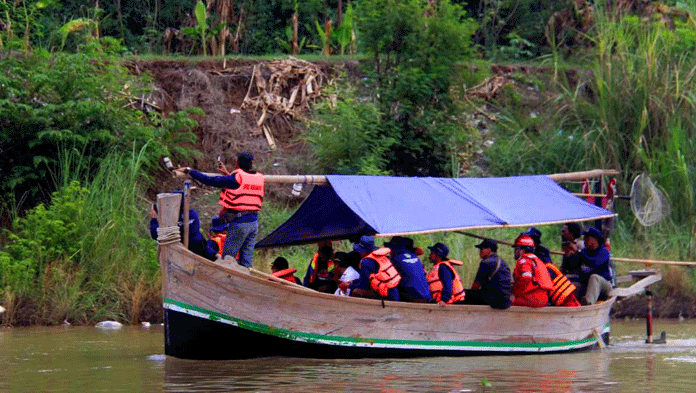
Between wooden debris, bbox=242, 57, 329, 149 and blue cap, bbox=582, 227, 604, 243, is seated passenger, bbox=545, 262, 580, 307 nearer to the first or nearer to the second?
blue cap, bbox=582, 227, 604, 243

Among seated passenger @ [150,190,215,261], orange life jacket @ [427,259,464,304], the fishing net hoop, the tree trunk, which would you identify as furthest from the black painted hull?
the tree trunk

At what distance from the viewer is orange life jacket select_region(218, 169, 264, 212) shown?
12.9 metres

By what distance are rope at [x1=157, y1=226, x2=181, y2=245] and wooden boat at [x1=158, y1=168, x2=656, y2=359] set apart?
0.02 metres

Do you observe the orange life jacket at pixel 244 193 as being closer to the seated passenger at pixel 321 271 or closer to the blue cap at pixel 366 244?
the blue cap at pixel 366 244

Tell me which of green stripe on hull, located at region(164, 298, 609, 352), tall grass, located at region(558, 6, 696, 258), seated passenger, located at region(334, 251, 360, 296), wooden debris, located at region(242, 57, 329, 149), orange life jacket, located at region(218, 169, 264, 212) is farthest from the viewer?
wooden debris, located at region(242, 57, 329, 149)

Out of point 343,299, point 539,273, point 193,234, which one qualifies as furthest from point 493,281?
point 193,234

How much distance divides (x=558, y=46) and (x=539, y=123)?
173 cm

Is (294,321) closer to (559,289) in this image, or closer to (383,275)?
(383,275)

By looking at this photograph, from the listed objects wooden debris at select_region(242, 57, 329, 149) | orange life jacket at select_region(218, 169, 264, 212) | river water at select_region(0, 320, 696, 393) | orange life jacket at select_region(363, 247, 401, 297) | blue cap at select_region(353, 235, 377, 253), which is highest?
wooden debris at select_region(242, 57, 329, 149)

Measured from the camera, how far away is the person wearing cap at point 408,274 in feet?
43.5

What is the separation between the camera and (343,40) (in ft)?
82.1

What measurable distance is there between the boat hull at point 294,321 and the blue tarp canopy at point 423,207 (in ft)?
2.87

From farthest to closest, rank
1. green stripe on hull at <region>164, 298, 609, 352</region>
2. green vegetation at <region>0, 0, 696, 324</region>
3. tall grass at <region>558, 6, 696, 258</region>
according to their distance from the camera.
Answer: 1. tall grass at <region>558, 6, 696, 258</region>
2. green vegetation at <region>0, 0, 696, 324</region>
3. green stripe on hull at <region>164, 298, 609, 352</region>

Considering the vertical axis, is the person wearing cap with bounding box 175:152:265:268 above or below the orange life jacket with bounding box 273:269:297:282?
above
